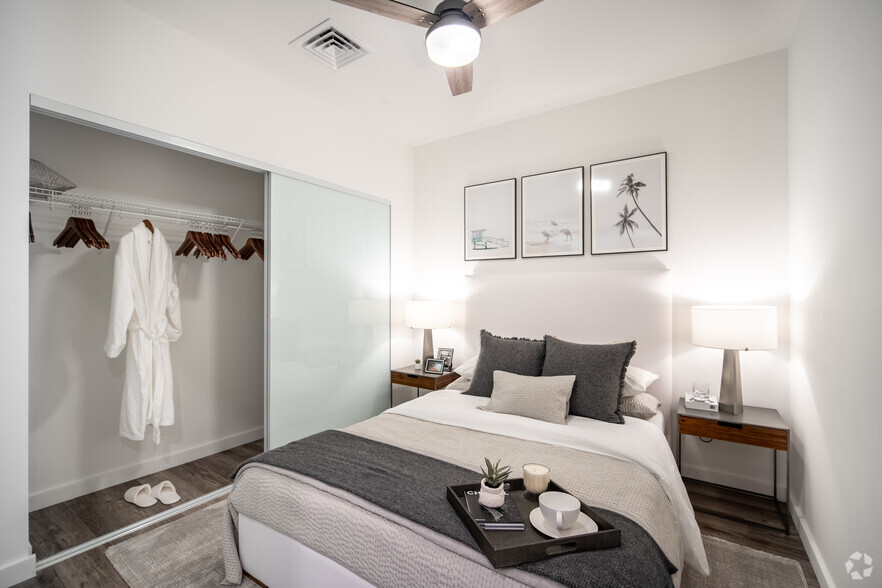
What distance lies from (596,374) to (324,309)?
2021 millimetres

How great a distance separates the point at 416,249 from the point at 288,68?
1.96 meters

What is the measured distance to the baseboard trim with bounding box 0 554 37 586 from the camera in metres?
1.79

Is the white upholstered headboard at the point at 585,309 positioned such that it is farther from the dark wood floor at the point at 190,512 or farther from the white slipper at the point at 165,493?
the white slipper at the point at 165,493

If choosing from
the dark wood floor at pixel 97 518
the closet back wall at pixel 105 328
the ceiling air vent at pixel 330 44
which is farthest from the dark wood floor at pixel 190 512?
the ceiling air vent at pixel 330 44

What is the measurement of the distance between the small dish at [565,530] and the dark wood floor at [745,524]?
142 centimetres

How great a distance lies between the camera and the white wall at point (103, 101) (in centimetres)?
180

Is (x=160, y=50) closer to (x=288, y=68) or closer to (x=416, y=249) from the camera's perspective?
(x=288, y=68)

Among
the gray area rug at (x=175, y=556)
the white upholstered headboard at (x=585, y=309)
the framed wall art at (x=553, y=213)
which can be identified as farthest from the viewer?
the framed wall art at (x=553, y=213)

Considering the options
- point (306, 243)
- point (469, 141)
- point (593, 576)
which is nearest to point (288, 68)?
point (306, 243)

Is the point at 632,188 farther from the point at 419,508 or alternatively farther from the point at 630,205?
the point at 419,508

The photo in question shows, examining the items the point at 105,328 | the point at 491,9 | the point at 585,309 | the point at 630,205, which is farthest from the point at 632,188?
the point at 105,328

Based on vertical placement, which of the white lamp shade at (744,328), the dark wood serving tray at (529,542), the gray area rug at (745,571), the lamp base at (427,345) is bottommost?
the gray area rug at (745,571)

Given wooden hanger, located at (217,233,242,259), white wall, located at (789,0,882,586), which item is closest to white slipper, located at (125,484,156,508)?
wooden hanger, located at (217,233,242,259)

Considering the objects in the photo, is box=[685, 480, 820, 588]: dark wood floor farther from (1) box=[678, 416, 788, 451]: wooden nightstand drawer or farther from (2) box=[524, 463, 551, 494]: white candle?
(2) box=[524, 463, 551, 494]: white candle
